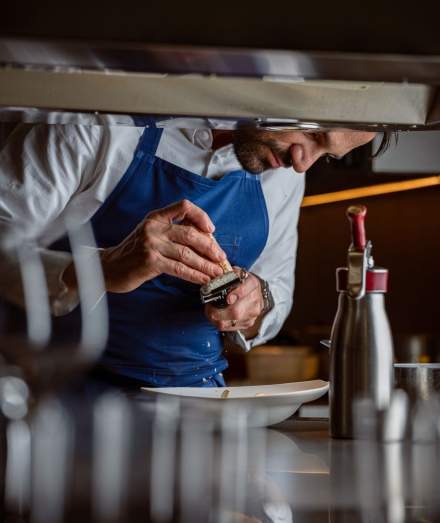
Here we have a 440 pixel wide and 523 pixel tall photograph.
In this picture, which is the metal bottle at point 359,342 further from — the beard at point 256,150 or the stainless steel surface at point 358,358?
the beard at point 256,150

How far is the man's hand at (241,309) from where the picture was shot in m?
1.54

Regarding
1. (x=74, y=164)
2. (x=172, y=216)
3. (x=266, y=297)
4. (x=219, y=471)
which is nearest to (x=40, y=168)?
(x=74, y=164)

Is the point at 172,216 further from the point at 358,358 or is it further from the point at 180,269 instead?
the point at 358,358

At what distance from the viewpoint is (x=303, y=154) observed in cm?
142

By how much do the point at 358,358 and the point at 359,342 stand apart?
0.06ft

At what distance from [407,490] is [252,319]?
89 cm

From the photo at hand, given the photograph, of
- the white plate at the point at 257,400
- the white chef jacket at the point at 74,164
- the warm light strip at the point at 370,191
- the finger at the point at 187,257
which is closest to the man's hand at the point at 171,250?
the finger at the point at 187,257

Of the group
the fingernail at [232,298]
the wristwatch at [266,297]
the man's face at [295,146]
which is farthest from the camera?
the wristwatch at [266,297]

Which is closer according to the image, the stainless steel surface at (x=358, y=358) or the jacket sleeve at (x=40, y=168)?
the stainless steel surface at (x=358, y=358)

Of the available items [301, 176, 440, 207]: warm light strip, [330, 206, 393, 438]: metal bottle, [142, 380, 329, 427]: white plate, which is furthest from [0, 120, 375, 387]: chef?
[301, 176, 440, 207]: warm light strip

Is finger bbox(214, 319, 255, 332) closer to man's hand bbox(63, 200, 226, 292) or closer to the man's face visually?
man's hand bbox(63, 200, 226, 292)

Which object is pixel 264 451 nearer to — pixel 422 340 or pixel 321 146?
pixel 321 146

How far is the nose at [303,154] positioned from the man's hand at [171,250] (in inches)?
6.8

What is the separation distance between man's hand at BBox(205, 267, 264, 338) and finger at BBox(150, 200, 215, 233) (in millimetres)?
136
